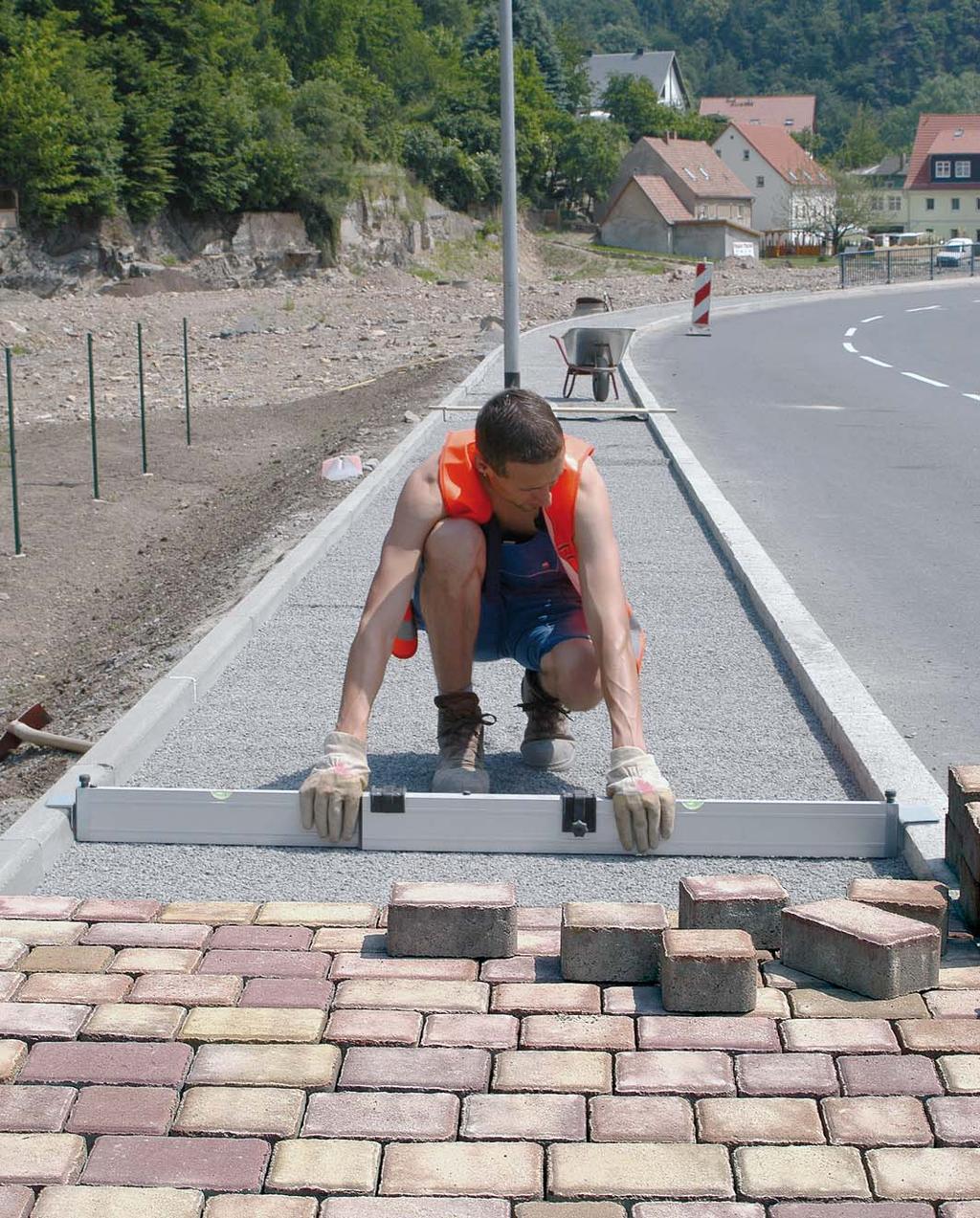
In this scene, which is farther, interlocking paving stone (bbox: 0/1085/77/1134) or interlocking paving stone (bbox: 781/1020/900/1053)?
interlocking paving stone (bbox: 781/1020/900/1053)

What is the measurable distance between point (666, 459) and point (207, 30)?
165 feet

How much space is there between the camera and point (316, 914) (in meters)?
3.65

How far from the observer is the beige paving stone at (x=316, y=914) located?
3607 mm

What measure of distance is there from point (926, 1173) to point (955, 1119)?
0.58ft

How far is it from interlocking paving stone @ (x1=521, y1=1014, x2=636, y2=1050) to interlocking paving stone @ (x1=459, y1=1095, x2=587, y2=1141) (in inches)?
8.3

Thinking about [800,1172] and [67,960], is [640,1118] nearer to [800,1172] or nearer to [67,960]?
[800,1172]

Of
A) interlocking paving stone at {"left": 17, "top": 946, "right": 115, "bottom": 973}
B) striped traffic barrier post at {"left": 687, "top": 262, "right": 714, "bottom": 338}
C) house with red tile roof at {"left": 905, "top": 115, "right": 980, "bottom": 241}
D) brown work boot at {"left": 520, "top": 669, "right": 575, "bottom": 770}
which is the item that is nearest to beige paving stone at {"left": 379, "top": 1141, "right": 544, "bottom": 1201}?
interlocking paving stone at {"left": 17, "top": 946, "right": 115, "bottom": 973}

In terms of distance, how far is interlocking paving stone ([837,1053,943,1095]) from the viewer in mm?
2793

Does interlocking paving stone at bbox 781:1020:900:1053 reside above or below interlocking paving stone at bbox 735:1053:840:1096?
above

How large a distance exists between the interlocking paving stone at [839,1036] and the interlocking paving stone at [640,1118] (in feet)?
1.08

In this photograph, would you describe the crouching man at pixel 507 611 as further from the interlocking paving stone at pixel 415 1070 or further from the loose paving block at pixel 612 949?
the interlocking paving stone at pixel 415 1070

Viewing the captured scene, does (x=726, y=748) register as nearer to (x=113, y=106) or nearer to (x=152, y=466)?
(x=152, y=466)

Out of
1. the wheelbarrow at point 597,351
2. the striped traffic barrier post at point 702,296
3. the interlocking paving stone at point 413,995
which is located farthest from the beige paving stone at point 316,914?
the striped traffic barrier post at point 702,296

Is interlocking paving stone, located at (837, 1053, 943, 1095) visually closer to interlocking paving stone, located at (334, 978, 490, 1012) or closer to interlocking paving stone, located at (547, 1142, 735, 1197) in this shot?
interlocking paving stone, located at (547, 1142, 735, 1197)
